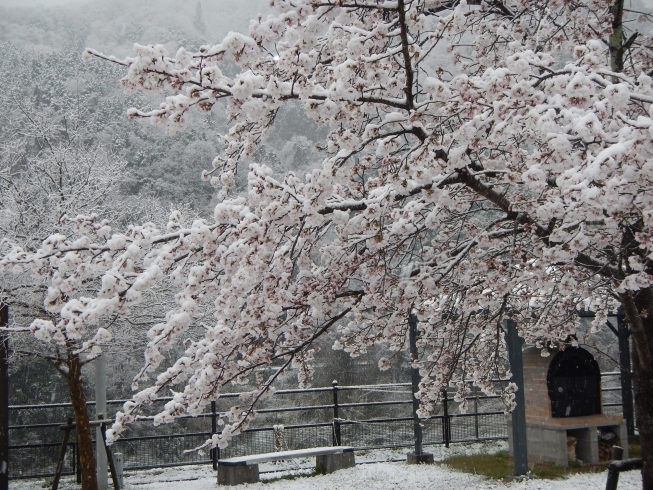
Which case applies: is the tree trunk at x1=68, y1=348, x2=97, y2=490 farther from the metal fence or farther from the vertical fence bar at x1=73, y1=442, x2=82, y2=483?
the metal fence

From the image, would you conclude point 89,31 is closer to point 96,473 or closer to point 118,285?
point 96,473

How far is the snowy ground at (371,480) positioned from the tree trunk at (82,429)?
999 millimetres

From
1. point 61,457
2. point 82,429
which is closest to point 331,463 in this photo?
point 82,429

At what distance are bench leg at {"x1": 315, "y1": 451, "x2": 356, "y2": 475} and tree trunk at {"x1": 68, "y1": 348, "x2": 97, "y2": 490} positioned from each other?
3.12 m

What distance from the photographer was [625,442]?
9.20 metres

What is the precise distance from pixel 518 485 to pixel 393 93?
5.69m

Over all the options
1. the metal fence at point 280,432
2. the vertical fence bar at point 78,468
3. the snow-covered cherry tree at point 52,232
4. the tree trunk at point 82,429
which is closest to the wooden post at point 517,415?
the metal fence at point 280,432

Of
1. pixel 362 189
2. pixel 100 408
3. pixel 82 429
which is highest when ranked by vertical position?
pixel 362 189

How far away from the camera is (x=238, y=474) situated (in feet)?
29.7

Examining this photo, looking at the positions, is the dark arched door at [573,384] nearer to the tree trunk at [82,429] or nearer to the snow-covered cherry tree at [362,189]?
the snow-covered cherry tree at [362,189]

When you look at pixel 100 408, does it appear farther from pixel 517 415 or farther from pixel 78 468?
pixel 517 415

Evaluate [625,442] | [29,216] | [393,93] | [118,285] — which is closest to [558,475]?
[625,442]

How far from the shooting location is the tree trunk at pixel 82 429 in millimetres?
8609

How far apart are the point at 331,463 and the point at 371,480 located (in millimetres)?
1031
